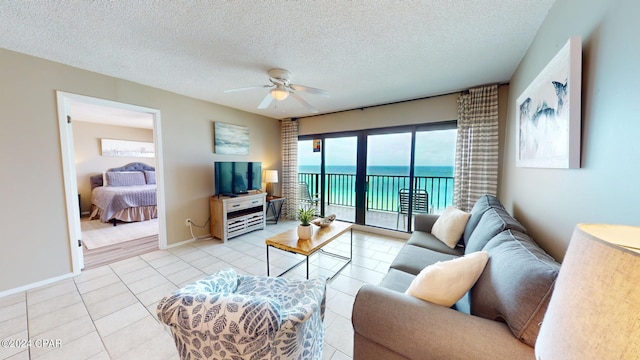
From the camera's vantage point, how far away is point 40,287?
2164 mm

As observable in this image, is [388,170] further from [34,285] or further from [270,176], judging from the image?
[34,285]

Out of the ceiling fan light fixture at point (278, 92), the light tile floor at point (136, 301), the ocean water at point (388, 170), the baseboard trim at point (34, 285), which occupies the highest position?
the ceiling fan light fixture at point (278, 92)

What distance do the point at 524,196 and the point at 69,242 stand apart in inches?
182

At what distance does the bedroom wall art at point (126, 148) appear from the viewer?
526cm

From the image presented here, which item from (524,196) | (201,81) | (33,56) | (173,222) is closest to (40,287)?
(173,222)

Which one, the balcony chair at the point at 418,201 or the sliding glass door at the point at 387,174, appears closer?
the balcony chair at the point at 418,201

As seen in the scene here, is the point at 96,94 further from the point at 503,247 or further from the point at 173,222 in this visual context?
the point at 503,247

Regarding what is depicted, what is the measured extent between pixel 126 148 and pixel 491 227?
24.7ft

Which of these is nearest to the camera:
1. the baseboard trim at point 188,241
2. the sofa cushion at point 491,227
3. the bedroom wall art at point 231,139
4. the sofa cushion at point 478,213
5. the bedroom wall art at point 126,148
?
the sofa cushion at point 491,227

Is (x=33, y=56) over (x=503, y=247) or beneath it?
over

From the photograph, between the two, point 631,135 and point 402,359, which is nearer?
point 631,135

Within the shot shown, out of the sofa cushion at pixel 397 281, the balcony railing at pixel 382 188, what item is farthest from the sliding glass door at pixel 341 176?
the sofa cushion at pixel 397 281

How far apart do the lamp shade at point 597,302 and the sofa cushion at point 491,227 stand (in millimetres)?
1133

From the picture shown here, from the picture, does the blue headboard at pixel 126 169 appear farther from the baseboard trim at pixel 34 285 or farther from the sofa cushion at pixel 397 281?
the sofa cushion at pixel 397 281
